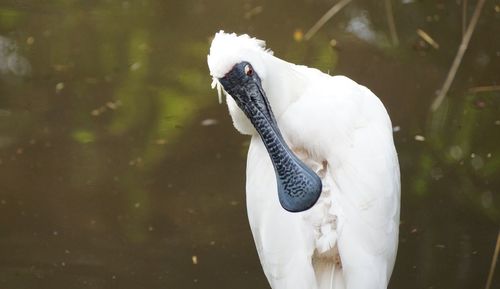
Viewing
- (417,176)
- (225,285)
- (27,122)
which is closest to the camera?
(225,285)

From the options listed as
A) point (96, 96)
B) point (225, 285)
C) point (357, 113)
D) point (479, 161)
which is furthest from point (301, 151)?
point (96, 96)

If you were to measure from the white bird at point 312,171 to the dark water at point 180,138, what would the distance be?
1.29m

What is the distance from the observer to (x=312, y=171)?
4352mm

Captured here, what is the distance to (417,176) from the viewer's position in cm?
622

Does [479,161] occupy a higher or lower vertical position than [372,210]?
lower

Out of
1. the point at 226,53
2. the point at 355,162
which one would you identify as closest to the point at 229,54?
the point at 226,53

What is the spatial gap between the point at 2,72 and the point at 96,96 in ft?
1.85

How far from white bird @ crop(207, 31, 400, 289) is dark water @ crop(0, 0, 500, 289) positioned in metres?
1.29

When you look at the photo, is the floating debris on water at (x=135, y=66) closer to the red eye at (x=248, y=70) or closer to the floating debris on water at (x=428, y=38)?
the floating debris on water at (x=428, y=38)

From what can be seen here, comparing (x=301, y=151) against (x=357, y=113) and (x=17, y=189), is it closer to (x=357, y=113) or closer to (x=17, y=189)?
(x=357, y=113)

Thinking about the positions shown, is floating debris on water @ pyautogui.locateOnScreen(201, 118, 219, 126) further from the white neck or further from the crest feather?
the crest feather

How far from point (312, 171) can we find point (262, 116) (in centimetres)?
26

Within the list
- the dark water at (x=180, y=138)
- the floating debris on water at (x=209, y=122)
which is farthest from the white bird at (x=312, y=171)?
the floating debris on water at (x=209, y=122)

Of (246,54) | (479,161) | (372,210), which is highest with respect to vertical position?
(246,54)
